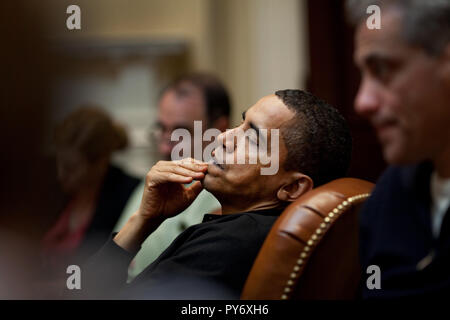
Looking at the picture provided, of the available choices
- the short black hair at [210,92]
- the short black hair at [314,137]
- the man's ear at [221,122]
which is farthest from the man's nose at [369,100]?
the short black hair at [210,92]

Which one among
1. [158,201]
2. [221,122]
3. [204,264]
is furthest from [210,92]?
[204,264]

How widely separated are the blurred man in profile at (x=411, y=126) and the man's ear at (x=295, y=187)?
0.23 meters

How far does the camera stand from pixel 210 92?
1.83m

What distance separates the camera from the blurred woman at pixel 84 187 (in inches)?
68.2

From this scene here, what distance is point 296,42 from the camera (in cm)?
255

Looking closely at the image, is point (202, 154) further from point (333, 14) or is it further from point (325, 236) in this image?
point (333, 14)

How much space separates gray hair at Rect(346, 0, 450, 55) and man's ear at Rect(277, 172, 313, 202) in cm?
38

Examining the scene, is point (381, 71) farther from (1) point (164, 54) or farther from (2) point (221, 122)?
(1) point (164, 54)

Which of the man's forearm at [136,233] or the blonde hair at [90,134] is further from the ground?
the blonde hair at [90,134]

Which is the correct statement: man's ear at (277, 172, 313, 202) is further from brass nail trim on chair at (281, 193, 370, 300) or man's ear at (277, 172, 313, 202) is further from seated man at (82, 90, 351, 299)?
brass nail trim on chair at (281, 193, 370, 300)

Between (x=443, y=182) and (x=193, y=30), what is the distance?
280 cm

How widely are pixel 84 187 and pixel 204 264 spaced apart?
96 cm

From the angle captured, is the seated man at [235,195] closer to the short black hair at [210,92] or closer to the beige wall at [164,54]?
the short black hair at [210,92]

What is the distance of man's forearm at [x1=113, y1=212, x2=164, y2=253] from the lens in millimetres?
1076
